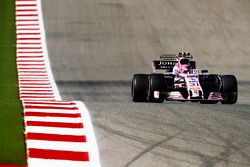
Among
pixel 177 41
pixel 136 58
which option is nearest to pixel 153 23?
pixel 177 41

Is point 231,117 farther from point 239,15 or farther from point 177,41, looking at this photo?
point 239,15

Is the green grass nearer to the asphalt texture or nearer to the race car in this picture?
the asphalt texture

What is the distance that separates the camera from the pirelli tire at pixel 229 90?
15656 mm

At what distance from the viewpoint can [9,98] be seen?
1636 cm

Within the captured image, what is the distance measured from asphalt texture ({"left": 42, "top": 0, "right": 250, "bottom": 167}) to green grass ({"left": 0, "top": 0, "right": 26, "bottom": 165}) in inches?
45.7

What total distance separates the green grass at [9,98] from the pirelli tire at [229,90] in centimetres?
532

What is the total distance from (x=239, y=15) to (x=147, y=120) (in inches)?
750

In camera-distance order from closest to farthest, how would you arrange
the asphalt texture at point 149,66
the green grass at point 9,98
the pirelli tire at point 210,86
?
the green grass at point 9,98 → the asphalt texture at point 149,66 → the pirelli tire at point 210,86

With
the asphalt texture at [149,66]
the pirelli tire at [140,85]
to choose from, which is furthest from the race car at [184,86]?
the asphalt texture at [149,66]

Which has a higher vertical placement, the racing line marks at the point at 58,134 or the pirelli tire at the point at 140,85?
the pirelli tire at the point at 140,85

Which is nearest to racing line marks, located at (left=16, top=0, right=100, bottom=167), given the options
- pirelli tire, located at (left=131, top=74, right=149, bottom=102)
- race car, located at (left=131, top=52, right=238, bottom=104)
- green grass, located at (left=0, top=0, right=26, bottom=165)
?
green grass, located at (left=0, top=0, right=26, bottom=165)

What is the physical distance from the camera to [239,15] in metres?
28.6

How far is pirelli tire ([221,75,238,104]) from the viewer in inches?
616

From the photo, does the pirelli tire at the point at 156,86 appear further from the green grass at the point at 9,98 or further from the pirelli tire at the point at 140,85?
the green grass at the point at 9,98
